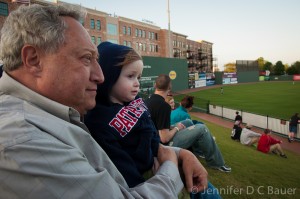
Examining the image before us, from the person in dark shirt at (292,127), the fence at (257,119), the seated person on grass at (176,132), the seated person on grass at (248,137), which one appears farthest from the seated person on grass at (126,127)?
the fence at (257,119)

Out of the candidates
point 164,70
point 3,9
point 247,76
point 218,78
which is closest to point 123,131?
point 164,70

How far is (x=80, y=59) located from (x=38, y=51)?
24cm

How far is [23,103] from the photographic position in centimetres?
114

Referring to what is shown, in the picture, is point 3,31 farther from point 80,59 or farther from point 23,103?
point 23,103

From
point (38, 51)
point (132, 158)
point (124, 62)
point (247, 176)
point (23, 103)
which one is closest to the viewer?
point (23, 103)

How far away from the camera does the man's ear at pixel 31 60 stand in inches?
51.9

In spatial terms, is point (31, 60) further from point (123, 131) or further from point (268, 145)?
point (268, 145)

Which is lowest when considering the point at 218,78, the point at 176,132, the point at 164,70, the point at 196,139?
the point at 196,139

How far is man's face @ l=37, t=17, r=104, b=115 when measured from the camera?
1336 millimetres

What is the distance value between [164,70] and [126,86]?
110 ft

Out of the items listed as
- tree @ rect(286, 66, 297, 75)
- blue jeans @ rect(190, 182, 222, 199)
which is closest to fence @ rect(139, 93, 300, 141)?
blue jeans @ rect(190, 182, 222, 199)

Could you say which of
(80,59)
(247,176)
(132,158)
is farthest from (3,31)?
(247,176)

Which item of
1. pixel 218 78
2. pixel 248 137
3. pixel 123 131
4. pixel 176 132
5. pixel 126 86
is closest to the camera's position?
pixel 123 131

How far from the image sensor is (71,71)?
1.39 metres
